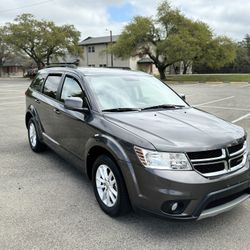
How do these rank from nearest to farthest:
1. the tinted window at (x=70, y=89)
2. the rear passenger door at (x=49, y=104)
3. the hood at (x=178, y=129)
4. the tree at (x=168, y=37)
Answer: the hood at (x=178, y=129) < the tinted window at (x=70, y=89) < the rear passenger door at (x=49, y=104) < the tree at (x=168, y=37)

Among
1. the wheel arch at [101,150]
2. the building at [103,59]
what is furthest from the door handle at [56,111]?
the building at [103,59]

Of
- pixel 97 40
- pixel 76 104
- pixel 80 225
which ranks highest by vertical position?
pixel 97 40

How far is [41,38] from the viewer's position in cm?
4781

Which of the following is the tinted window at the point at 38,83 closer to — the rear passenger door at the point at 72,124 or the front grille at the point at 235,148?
the rear passenger door at the point at 72,124

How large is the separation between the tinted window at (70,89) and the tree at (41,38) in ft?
147

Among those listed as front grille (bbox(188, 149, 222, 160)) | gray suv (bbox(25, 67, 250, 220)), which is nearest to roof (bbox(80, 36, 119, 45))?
gray suv (bbox(25, 67, 250, 220))

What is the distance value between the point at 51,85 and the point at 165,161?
3142 millimetres

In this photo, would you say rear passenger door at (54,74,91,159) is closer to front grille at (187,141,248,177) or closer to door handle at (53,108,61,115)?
door handle at (53,108,61,115)

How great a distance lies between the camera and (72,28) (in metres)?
50.3

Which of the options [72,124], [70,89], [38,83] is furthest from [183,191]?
[38,83]

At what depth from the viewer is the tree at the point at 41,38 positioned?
47.1m

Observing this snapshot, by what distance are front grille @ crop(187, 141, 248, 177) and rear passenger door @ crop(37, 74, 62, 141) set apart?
8.90ft

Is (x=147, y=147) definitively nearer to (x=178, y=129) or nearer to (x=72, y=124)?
(x=178, y=129)

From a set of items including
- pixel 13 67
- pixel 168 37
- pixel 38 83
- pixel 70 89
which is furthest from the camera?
pixel 13 67
